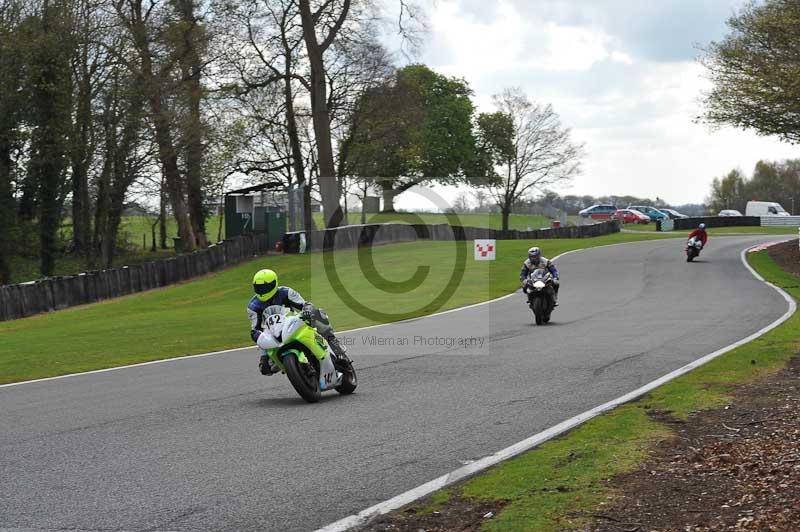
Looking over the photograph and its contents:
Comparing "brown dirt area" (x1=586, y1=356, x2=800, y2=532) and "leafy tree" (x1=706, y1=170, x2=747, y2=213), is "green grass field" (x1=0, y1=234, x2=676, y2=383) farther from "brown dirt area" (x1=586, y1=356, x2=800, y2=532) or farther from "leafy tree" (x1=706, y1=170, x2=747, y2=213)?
"leafy tree" (x1=706, y1=170, x2=747, y2=213)

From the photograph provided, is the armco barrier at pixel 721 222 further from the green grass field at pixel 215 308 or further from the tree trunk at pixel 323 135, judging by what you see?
the tree trunk at pixel 323 135

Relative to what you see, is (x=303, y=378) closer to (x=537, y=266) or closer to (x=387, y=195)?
(x=537, y=266)

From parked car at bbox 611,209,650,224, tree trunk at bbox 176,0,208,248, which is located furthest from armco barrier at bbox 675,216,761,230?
tree trunk at bbox 176,0,208,248

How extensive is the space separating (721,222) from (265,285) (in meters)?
69.1

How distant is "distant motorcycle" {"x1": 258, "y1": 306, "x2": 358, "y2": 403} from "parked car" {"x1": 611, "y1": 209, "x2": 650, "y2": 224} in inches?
3201

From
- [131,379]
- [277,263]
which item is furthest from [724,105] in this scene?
[131,379]

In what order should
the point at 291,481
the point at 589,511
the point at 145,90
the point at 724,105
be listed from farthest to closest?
the point at 145,90
the point at 724,105
the point at 291,481
the point at 589,511

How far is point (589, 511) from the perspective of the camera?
21.0ft

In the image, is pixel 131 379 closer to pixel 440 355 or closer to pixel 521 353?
pixel 440 355

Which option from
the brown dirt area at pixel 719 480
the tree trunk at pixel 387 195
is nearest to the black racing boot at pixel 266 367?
the brown dirt area at pixel 719 480

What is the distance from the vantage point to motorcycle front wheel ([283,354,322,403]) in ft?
36.7

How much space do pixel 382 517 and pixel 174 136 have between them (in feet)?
134

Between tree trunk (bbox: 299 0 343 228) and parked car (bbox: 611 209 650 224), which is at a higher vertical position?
tree trunk (bbox: 299 0 343 228)

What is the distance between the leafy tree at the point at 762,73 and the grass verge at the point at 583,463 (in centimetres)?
2718
